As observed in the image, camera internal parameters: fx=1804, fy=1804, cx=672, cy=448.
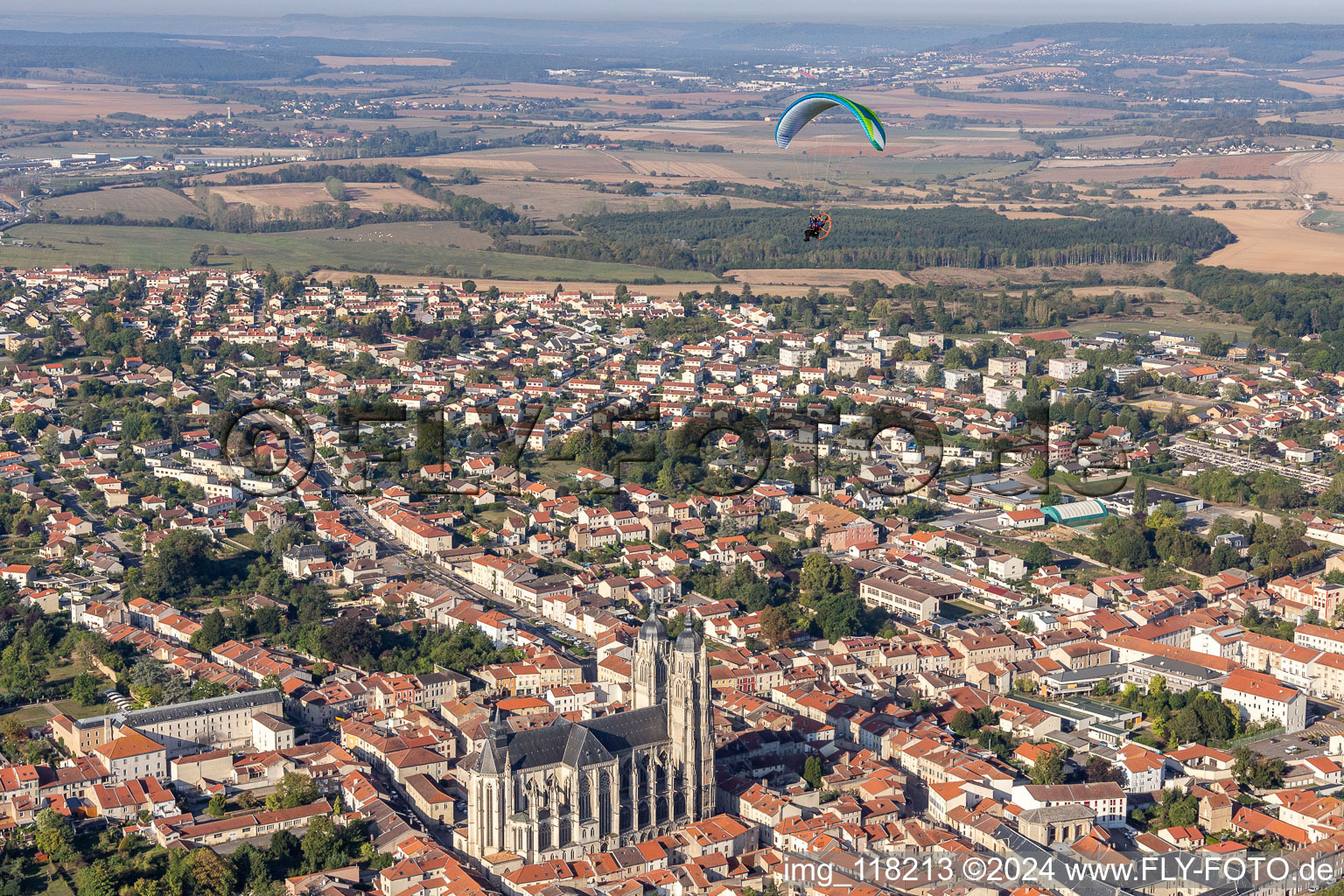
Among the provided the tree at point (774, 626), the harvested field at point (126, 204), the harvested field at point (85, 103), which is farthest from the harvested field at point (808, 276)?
the harvested field at point (85, 103)

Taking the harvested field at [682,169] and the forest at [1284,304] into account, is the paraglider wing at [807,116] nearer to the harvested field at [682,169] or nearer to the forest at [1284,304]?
the forest at [1284,304]

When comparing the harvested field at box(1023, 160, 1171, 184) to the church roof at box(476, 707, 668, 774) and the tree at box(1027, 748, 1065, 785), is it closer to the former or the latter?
the tree at box(1027, 748, 1065, 785)

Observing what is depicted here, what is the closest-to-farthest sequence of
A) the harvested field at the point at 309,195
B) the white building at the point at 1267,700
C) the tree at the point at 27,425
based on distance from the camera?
the white building at the point at 1267,700 < the tree at the point at 27,425 < the harvested field at the point at 309,195

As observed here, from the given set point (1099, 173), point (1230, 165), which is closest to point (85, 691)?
point (1099, 173)

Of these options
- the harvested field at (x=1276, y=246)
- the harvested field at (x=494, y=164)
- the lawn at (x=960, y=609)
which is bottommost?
the lawn at (x=960, y=609)

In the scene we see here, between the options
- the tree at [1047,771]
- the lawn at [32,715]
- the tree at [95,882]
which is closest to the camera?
the tree at [95,882]

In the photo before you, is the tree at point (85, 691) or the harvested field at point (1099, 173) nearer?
the tree at point (85, 691)

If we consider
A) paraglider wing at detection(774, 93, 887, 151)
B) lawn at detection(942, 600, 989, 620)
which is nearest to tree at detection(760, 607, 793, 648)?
lawn at detection(942, 600, 989, 620)
